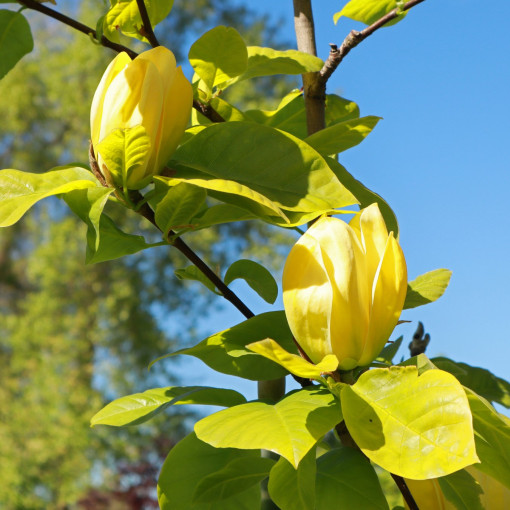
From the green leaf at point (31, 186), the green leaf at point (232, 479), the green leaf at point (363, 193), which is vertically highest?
the green leaf at point (31, 186)

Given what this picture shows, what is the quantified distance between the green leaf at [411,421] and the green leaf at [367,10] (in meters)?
0.32

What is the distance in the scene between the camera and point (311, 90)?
0.49m

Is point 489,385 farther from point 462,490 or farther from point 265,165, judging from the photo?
point 265,165

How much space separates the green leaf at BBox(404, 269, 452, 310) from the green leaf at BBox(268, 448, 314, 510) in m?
0.15

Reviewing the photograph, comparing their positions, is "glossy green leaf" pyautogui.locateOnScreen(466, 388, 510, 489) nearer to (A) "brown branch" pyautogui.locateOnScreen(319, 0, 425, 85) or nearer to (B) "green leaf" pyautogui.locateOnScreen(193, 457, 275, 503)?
(B) "green leaf" pyautogui.locateOnScreen(193, 457, 275, 503)

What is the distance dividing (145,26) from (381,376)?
0.91 ft

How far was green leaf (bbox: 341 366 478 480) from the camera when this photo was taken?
0.90 ft

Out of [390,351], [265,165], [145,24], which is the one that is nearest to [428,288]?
[390,351]

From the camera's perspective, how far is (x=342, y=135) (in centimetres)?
41

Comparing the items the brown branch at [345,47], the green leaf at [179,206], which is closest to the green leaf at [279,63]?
the brown branch at [345,47]

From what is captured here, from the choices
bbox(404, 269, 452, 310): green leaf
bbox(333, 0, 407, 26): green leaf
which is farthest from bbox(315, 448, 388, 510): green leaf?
bbox(333, 0, 407, 26): green leaf

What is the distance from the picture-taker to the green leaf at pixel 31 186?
0.35 m

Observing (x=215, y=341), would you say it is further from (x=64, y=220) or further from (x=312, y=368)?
(x=64, y=220)

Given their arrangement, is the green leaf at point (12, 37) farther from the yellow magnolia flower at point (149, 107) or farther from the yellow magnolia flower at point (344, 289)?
the yellow magnolia flower at point (344, 289)
